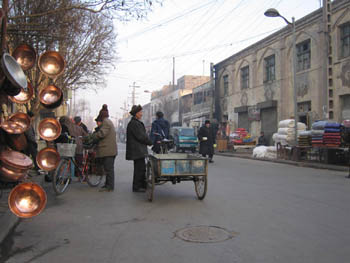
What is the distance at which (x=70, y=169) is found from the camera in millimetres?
8102

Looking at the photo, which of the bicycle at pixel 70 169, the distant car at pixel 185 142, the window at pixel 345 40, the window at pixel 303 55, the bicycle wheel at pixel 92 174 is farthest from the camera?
the distant car at pixel 185 142

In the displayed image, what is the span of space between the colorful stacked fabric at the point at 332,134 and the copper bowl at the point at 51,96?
39.1ft

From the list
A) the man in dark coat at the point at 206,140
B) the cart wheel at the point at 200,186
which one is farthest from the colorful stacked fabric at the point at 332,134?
the cart wheel at the point at 200,186

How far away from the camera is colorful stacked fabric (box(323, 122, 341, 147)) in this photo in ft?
45.2

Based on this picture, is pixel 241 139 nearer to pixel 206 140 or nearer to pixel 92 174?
pixel 206 140

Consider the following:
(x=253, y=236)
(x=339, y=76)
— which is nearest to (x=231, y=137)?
(x=339, y=76)

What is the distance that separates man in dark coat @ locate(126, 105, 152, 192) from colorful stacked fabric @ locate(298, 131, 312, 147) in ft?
33.2

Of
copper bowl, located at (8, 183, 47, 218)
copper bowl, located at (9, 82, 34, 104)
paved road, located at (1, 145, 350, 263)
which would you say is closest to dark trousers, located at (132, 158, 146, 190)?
paved road, located at (1, 145, 350, 263)

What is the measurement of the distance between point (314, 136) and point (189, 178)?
960 cm

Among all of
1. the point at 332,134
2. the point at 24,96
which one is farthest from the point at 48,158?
the point at 332,134

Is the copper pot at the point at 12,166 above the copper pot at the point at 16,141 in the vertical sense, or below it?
below

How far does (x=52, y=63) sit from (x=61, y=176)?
356cm

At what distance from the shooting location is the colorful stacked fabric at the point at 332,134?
1377 centimetres

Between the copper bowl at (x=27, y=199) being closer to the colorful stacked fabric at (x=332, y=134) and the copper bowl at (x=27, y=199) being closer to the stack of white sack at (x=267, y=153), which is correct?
the colorful stacked fabric at (x=332, y=134)
